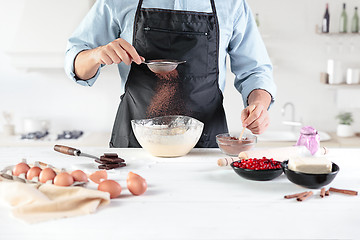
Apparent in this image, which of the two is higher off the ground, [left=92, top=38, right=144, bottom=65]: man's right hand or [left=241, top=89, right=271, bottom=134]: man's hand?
[left=92, top=38, right=144, bottom=65]: man's right hand

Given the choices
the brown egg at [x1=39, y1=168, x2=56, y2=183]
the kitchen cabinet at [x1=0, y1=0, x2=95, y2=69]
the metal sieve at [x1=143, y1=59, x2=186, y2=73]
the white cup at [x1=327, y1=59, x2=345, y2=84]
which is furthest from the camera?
the white cup at [x1=327, y1=59, x2=345, y2=84]

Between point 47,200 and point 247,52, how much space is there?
1.35 metres

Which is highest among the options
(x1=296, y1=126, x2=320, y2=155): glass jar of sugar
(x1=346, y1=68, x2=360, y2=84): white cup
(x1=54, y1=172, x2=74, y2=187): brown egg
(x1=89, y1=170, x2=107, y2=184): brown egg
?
(x1=296, y1=126, x2=320, y2=155): glass jar of sugar

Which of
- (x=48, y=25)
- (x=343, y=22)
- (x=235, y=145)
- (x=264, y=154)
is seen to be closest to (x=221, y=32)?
(x=235, y=145)

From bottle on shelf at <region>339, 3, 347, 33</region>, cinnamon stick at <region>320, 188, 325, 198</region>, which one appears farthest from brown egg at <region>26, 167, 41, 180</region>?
bottle on shelf at <region>339, 3, 347, 33</region>

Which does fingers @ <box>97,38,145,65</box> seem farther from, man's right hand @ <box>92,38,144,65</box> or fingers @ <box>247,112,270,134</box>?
fingers @ <box>247,112,270,134</box>

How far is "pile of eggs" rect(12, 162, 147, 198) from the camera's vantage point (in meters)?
1.21

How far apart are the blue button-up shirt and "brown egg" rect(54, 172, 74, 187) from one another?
2.58ft

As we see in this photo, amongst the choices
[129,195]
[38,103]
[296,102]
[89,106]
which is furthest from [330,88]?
[129,195]

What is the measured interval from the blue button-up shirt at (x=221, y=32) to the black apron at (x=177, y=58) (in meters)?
0.03

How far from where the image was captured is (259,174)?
1.35 m

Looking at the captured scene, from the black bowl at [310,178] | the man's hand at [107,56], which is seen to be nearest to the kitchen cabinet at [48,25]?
the man's hand at [107,56]

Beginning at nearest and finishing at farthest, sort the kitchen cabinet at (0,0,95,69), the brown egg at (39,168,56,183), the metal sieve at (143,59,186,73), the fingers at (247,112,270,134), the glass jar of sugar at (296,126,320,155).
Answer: the brown egg at (39,168,56,183), the glass jar of sugar at (296,126,320,155), the fingers at (247,112,270,134), the metal sieve at (143,59,186,73), the kitchen cabinet at (0,0,95,69)

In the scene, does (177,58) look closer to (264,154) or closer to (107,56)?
(107,56)
